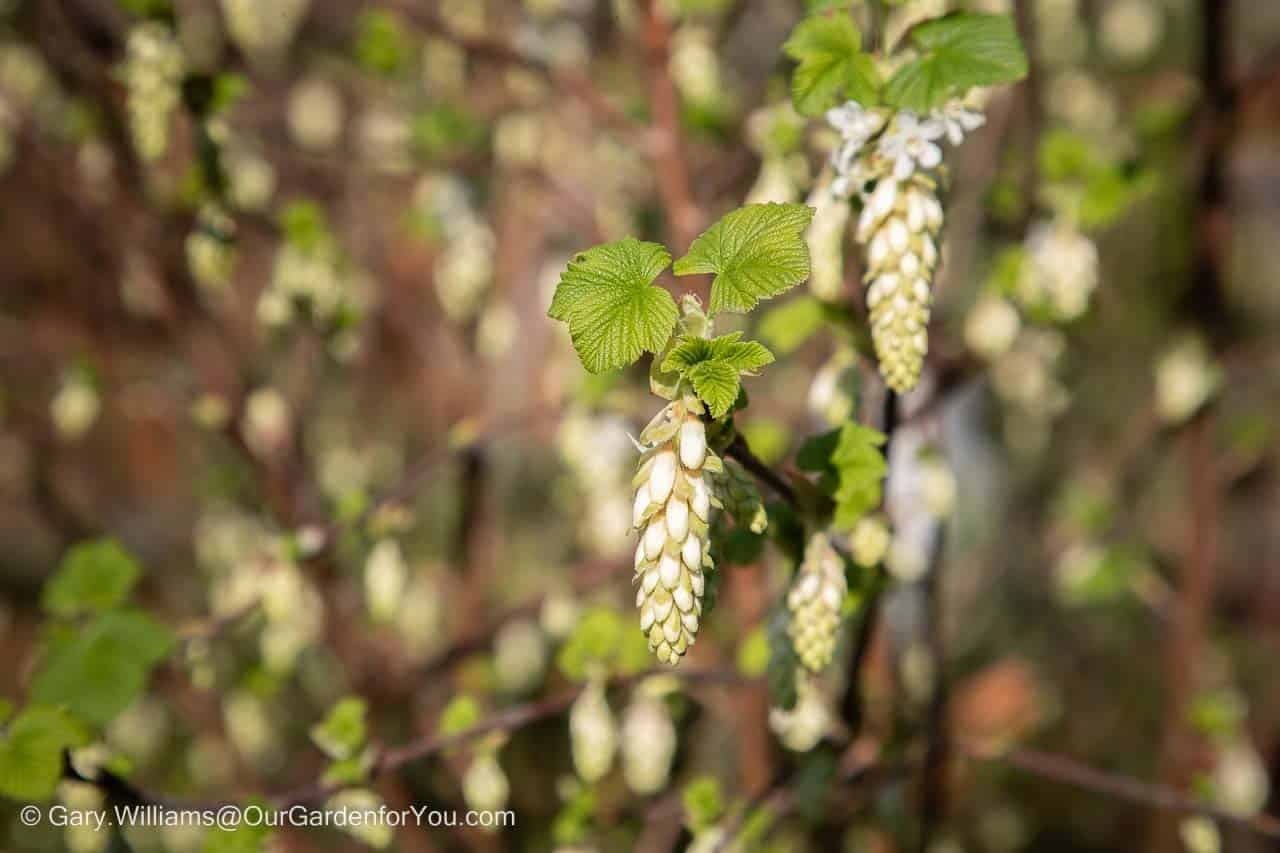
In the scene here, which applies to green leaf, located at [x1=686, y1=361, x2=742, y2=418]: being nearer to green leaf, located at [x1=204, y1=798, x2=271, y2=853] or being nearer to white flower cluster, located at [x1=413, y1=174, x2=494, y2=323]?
green leaf, located at [x1=204, y1=798, x2=271, y2=853]

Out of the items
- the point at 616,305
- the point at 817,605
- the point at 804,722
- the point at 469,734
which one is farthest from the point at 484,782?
the point at 616,305

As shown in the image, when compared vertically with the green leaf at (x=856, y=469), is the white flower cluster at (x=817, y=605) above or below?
below

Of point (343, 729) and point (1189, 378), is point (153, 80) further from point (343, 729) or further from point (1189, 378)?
point (1189, 378)

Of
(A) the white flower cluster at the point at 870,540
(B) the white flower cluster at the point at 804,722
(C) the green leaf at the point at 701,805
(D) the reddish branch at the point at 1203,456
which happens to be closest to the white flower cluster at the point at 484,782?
(C) the green leaf at the point at 701,805

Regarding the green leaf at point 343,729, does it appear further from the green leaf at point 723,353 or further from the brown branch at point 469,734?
the green leaf at point 723,353

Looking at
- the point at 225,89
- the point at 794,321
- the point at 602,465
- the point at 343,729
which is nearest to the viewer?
the point at 794,321

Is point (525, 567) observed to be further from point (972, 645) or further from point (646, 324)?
point (646, 324)
